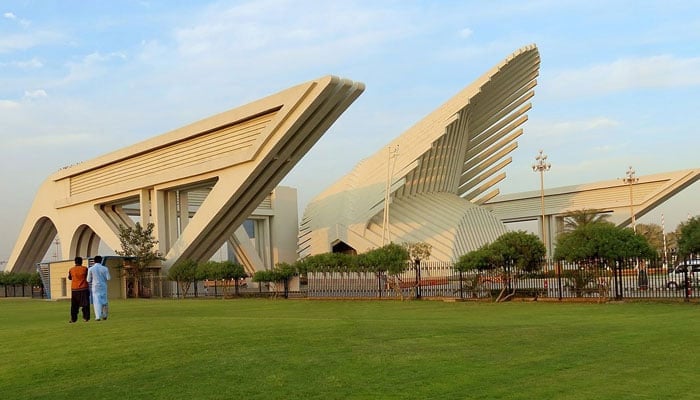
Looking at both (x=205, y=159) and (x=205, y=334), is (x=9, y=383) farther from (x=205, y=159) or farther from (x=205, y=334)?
(x=205, y=159)

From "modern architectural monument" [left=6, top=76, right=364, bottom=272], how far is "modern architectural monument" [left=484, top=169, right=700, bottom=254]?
105ft

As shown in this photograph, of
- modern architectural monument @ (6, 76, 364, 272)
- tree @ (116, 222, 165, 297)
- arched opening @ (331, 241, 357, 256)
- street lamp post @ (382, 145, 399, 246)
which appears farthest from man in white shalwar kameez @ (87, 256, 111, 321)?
arched opening @ (331, 241, 357, 256)

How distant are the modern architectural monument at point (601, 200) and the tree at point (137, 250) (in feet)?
124

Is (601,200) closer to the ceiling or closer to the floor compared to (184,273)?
closer to the ceiling

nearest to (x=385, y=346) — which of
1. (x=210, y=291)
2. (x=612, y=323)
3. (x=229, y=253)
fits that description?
(x=612, y=323)

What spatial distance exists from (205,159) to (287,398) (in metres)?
34.8

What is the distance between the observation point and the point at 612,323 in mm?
14320

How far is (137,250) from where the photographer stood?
40.7m

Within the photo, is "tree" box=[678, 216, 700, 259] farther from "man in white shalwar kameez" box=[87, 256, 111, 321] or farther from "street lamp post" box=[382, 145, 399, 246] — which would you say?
"street lamp post" box=[382, 145, 399, 246]

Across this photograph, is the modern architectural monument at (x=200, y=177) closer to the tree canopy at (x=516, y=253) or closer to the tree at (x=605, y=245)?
the tree canopy at (x=516, y=253)

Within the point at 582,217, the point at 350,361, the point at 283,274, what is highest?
the point at 582,217

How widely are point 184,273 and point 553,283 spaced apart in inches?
839

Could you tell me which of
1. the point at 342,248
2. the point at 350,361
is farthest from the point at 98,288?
the point at 342,248

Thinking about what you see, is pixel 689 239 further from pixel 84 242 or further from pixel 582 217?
pixel 84 242
